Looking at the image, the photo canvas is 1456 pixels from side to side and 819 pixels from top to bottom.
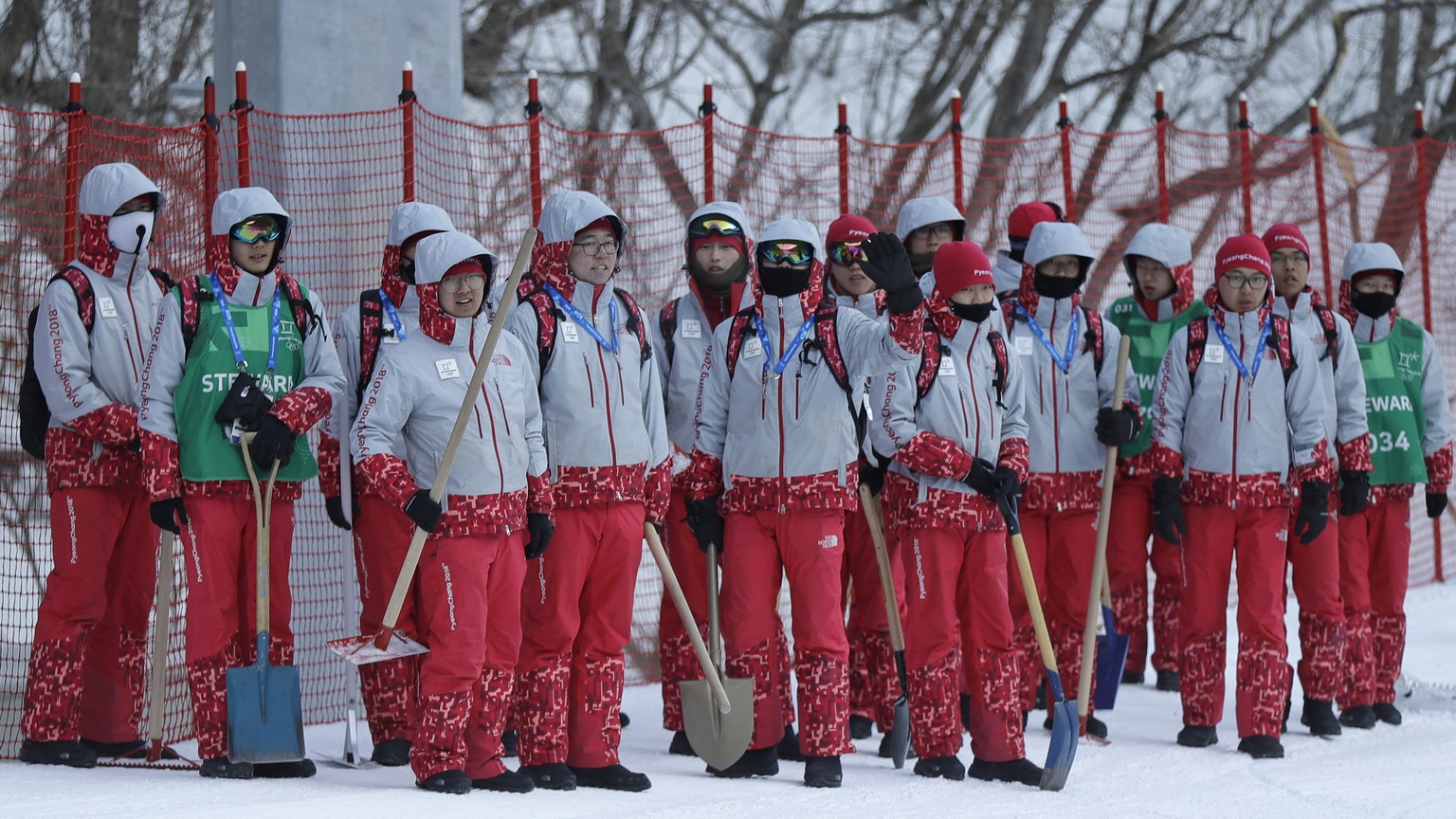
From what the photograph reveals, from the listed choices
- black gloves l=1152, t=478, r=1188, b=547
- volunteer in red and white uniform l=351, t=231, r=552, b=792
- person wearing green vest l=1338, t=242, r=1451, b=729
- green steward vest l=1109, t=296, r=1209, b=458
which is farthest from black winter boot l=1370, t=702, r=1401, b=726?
volunteer in red and white uniform l=351, t=231, r=552, b=792

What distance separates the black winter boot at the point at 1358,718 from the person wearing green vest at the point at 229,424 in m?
4.45

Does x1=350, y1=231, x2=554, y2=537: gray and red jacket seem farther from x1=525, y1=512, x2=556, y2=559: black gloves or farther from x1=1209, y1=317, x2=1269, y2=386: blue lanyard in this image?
x1=1209, y1=317, x2=1269, y2=386: blue lanyard

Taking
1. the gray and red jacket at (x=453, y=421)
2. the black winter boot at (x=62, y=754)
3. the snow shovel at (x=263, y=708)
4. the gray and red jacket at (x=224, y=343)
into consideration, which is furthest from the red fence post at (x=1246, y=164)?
the black winter boot at (x=62, y=754)

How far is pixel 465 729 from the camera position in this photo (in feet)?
19.9

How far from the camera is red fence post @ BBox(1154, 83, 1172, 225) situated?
10039 mm

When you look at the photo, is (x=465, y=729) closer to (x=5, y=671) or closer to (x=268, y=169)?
(x=268, y=169)

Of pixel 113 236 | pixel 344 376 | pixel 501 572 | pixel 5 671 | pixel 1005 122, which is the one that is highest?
pixel 1005 122

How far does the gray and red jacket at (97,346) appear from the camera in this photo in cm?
648

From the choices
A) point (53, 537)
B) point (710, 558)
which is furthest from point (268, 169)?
point (710, 558)

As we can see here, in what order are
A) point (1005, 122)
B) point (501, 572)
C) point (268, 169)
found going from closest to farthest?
point (501, 572) → point (268, 169) → point (1005, 122)

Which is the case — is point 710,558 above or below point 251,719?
above

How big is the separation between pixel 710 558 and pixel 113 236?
8.03 feet

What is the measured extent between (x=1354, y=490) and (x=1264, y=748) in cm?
121

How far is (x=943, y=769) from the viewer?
21.6ft
